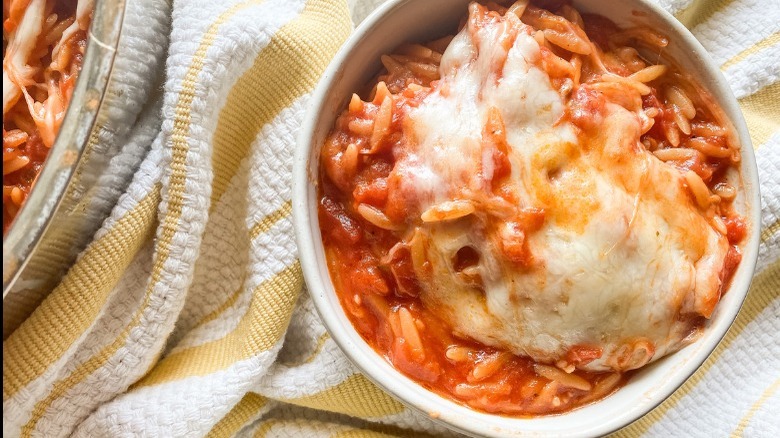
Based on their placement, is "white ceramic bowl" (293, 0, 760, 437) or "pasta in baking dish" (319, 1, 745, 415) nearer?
"pasta in baking dish" (319, 1, 745, 415)

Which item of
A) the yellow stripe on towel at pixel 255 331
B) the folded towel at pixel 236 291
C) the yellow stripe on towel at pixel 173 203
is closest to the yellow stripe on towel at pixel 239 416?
the folded towel at pixel 236 291

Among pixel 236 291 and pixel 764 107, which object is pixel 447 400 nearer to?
pixel 236 291

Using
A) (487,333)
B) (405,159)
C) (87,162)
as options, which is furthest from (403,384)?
(87,162)

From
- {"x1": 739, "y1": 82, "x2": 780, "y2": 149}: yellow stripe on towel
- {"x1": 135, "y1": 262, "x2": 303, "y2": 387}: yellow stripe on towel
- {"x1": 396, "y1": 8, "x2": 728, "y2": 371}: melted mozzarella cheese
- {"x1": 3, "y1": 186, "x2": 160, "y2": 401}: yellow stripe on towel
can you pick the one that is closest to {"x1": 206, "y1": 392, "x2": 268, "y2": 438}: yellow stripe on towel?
{"x1": 135, "y1": 262, "x2": 303, "y2": 387}: yellow stripe on towel

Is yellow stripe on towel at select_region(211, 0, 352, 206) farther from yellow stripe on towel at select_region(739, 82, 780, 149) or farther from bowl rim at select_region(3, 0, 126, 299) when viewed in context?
yellow stripe on towel at select_region(739, 82, 780, 149)

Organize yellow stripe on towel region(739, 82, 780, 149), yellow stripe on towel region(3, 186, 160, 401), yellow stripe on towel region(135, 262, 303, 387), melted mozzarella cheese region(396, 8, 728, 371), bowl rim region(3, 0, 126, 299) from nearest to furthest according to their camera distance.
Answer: bowl rim region(3, 0, 126, 299), melted mozzarella cheese region(396, 8, 728, 371), yellow stripe on towel region(3, 186, 160, 401), yellow stripe on towel region(135, 262, 303, 387), yellow stripe on towel region(739, 82, 780, 149)

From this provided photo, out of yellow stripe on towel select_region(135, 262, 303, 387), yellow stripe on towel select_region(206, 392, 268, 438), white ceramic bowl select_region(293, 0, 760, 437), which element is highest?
white ceramic bowl select_region(293, 0, 760, 437)

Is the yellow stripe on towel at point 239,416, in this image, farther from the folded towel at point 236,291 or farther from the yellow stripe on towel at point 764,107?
the yellow stripe on towel at point 764,107

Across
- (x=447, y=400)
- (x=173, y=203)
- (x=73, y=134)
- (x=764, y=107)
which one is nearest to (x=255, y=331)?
(x=173, y=203)
